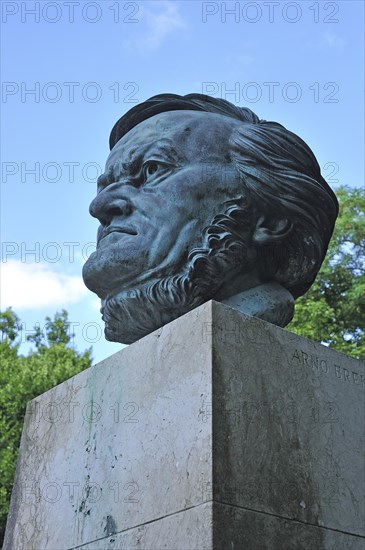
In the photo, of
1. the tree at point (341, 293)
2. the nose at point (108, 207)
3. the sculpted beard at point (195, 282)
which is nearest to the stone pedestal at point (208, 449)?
the sculpted beard at point (195, 282)

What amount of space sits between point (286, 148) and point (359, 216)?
11757 millimetres

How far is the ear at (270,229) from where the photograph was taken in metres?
→ 3.76

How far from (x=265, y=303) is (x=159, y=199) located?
75 centimetres

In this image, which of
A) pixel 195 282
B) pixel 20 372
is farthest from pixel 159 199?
pixel 20 372

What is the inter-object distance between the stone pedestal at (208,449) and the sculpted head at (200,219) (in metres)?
0.46

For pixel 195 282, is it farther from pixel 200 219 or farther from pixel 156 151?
pixel 156 151

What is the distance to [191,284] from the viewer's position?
3.57 meters

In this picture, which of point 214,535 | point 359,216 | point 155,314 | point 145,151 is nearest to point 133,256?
point 155,314

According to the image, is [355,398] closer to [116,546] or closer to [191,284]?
[191,284]

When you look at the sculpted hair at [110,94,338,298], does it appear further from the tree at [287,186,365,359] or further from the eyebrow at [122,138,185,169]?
the tree at [287,186,365,359]

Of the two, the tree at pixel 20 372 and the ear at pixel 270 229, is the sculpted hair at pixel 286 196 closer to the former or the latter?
the ear at pixel 270 229

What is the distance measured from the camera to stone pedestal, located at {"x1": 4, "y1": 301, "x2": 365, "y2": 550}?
2.63 metres

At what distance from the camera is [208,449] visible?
8.67 ft

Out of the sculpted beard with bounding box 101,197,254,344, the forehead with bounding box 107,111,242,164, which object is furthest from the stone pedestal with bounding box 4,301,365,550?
the forehead with bounding box 107,111,242,164
